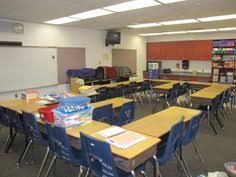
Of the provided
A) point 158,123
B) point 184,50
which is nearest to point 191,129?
point 158,123

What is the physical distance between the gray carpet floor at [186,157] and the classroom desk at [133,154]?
110 centimetres

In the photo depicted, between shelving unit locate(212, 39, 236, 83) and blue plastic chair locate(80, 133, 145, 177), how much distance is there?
8630 millimetres

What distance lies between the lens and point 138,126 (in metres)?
2.62

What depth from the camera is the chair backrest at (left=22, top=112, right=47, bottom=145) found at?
2.83 metres

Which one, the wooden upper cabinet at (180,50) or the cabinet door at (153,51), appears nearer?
the wooden upper cabinet at (180,50)

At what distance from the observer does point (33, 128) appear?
114 inches

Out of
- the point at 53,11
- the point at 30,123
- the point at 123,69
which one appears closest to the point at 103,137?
the point at 30,123

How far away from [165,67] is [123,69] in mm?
3272

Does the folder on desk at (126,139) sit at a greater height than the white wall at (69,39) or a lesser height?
lesser

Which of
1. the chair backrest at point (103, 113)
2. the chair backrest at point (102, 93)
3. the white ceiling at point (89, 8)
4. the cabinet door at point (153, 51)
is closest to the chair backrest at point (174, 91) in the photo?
the chair backrest at point (102, 93)

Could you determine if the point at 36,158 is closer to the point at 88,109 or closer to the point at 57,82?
the point at 88,109

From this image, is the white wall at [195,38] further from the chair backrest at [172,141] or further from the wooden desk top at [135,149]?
the wooden desk top at [135,149]

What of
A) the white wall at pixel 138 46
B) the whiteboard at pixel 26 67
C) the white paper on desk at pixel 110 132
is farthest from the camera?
the white wall at pixel 138 46

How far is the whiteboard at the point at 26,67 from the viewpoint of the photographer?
607 centimetres
